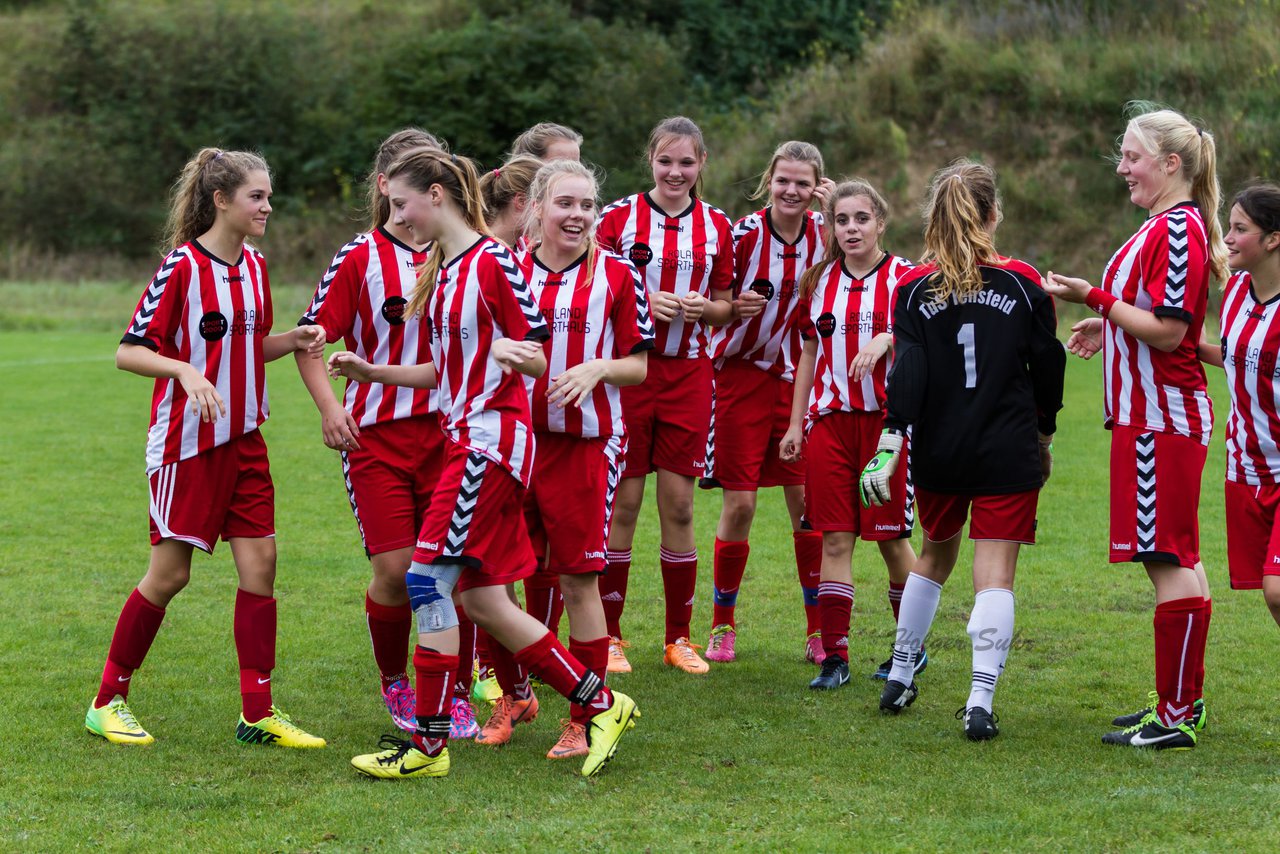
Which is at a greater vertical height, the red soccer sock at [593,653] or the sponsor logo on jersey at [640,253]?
the sponsor logo on jersey at [640,253]

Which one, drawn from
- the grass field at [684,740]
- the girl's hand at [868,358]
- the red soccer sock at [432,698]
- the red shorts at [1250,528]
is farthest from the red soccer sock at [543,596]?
the red shorts at [1250,528]

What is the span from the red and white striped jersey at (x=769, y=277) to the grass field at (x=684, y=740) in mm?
1351

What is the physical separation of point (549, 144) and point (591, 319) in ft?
4.15

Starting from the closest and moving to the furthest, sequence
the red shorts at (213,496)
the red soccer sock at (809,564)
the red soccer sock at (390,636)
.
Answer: the red shorts at (213,496)
the red soccer sock at (390,636)
the red soccer sock at (809,564)

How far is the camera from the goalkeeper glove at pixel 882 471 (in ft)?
15.6

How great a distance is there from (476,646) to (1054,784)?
234 cm

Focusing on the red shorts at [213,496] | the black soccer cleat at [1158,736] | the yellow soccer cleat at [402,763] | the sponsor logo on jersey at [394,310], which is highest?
the sponsor logo on jersey at [394,310]

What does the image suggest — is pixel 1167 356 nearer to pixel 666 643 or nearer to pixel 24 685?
pixel 666 643

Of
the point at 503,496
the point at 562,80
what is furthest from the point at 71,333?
the point at 503,496

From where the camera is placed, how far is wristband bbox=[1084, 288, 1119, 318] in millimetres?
4562

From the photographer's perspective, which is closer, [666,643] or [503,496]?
[503,496]

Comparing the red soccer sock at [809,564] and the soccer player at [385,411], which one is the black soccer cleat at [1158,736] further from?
the soccer player at [385,411]

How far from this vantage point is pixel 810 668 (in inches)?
235

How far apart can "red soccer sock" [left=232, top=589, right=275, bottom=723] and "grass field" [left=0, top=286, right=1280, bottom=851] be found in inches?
6.4
